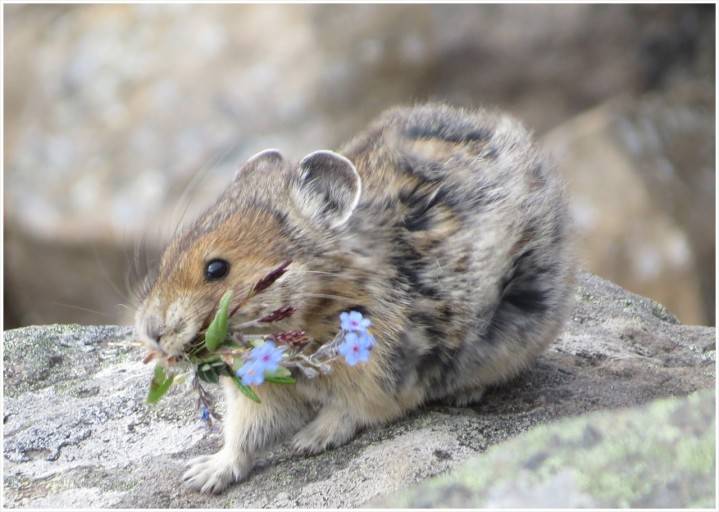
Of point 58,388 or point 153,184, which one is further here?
point 153,184

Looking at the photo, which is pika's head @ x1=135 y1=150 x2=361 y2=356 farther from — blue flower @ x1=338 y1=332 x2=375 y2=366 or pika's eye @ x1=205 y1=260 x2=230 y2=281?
blue flower @ x1=338 y1=332 x2=375 y2=366

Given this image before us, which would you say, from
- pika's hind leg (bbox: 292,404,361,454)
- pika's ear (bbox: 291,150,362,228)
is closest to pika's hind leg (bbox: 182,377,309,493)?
pika's hind leg (bbox: 292,404,361,454)

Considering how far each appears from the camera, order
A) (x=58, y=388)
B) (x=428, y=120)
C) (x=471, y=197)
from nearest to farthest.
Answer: (x=471, y=197) → (x=428, y=120) → (x=58, y=388)

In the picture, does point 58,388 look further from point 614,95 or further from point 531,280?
point 614,95

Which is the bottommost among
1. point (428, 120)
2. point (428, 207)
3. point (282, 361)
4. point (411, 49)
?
point (282, 361)

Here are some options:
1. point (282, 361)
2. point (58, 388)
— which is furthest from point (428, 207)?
point (58, 388)
